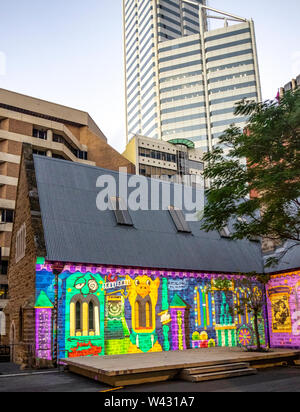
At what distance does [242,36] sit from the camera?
125 meters

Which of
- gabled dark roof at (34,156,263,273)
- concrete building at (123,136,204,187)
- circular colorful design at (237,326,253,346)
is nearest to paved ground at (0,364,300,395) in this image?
gabled dark roof at (34,156,263,273)

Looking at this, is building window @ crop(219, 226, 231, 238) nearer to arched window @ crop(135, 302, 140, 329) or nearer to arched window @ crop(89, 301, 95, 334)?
arched window @ crop(135, 302, 140, 329)

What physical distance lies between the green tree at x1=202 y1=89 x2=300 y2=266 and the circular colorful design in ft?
24.7

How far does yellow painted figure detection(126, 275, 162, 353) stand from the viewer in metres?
22.2

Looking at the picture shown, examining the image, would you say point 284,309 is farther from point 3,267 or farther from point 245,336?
point 3,267

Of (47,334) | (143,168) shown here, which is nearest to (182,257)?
(47,334)

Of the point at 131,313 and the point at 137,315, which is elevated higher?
the point at 131,313

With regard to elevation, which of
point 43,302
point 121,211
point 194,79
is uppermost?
point 194,79

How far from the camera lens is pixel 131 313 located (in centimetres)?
2223

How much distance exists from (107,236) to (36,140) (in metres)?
46.8

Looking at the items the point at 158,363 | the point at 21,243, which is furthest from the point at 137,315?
the point at 21,243

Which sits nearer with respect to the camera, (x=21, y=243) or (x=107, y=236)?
(x=107, y=236)

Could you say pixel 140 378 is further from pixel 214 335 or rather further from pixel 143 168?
pixel 143 168

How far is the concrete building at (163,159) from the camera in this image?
8700 centimetres
